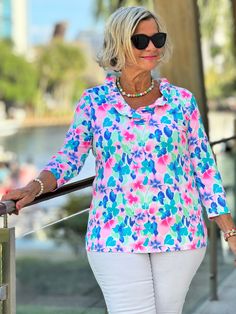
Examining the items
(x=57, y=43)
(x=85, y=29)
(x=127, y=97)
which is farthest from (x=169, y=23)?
(x=85, y=29)

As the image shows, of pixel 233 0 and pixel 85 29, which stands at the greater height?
pixel 85 29

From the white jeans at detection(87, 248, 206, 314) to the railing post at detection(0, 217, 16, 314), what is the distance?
41 cm

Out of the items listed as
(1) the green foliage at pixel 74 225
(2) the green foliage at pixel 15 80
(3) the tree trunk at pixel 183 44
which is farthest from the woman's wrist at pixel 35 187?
(2) the green foliage at pixel 15 80

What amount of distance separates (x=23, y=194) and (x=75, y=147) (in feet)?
0.69

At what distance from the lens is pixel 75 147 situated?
2436 mm

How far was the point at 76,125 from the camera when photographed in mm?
2402

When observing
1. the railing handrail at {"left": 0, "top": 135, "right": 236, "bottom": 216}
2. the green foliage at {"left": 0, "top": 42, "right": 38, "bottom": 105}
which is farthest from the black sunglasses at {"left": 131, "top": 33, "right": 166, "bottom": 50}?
the green foliage at {"left": 0, "top": 42, "right": 38, "bottom": 105}

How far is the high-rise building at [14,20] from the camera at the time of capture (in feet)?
361

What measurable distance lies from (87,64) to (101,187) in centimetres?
9552

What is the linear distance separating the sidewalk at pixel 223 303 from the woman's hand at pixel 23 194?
7.40 ft

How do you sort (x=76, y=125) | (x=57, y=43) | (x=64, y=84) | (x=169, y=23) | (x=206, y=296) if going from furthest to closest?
1. (x=57, y=43)
2. (x=64, y=84)
3. (x=169, y=23)
4. (x=206, y=296)
5. (x=76, y=125)

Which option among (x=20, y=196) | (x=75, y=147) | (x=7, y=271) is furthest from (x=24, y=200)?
(x=7, y=271)

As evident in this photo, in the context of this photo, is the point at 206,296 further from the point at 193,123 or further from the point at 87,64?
the point at 87,64

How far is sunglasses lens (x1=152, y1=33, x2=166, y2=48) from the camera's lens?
7.74 feet
